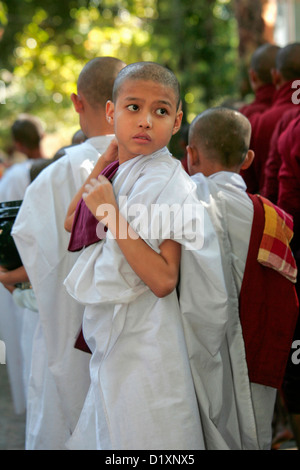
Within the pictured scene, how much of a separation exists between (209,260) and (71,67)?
1888cm

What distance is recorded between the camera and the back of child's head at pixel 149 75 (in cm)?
246

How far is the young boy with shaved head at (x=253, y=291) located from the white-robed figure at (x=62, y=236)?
0.59 m

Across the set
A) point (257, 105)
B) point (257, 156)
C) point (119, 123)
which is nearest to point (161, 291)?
point (119, 123)

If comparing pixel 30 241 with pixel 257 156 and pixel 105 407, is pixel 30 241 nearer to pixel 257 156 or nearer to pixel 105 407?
pixel 105 407

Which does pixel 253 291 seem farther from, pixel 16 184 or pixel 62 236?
pixel 16 184

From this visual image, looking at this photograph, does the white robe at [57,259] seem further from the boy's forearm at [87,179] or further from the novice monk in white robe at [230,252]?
the novice monk in white robe at [230,252]

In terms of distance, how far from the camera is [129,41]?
19.5 meters

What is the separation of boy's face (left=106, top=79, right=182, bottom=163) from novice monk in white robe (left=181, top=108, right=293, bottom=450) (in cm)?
47

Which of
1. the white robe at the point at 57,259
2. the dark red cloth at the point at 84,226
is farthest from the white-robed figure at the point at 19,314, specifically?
the dark red cloth at the point at 84,226

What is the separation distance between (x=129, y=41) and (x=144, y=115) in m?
17.9

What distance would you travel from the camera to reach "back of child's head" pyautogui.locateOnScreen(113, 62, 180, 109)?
8.05 feet

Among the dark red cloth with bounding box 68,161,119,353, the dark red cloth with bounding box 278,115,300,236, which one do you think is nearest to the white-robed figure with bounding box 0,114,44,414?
the dark red cloth with bounding box 68,161,119,353

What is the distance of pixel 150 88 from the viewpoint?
245 cm

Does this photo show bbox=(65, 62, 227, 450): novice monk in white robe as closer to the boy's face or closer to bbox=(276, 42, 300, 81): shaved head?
the boy's face
